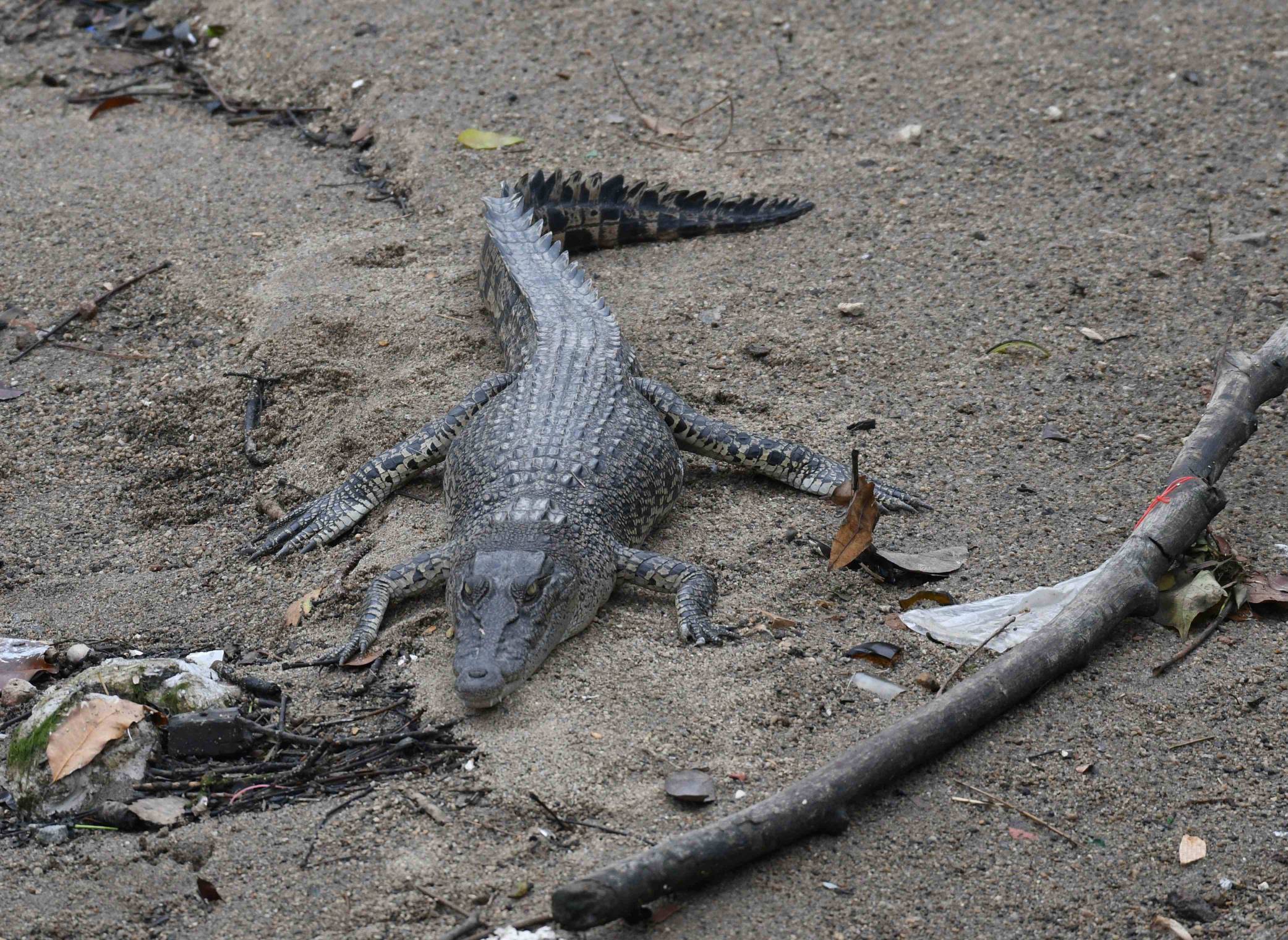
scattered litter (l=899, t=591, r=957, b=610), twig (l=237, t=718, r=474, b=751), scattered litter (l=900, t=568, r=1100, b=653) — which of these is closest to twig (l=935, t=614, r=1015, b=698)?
scattered litter (l=900, t=568, r=1100, b=653)

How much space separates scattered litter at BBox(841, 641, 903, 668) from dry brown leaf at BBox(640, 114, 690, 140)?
15.6 ft

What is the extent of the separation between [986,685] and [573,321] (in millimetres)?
2831

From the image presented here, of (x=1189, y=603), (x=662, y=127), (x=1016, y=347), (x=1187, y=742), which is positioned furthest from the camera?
(x=662, y=127)

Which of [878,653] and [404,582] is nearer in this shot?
[878,653]

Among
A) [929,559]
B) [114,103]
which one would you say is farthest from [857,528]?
[114,103]

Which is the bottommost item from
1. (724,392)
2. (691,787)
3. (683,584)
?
(724,392)

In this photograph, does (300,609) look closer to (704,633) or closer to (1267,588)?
(704,633)

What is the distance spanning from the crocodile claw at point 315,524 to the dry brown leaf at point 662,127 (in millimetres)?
3779

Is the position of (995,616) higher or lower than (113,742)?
lower

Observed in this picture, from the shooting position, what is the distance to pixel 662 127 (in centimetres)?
817

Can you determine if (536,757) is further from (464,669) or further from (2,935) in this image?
(2,935)

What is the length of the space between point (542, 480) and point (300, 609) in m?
0.99

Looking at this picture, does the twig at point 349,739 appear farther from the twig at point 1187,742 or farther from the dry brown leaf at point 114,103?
the dry brown leaf at point 114,103

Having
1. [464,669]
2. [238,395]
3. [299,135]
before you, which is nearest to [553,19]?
[299,135]
